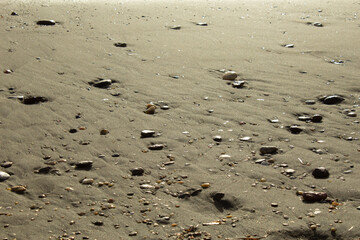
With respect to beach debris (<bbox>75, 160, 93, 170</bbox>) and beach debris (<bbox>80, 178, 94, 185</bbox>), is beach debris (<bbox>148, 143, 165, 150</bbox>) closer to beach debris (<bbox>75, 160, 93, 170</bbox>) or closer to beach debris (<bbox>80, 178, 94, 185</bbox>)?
beach debris (<bbox>75, 160, 93, 170</bbox>)

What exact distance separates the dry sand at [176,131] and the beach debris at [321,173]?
0.05 meters

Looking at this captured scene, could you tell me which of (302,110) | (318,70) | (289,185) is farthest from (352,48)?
(289,185)

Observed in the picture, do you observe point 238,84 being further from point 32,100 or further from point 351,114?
point 32,100

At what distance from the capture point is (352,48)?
551 centimetres

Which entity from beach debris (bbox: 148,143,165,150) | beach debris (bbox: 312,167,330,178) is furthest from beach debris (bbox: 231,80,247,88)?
beach debris (bbox: 312,167,330,178)

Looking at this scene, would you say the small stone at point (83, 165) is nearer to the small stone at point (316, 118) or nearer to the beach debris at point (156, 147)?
the beach debris at point (156, 147)

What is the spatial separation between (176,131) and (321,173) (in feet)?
3.61

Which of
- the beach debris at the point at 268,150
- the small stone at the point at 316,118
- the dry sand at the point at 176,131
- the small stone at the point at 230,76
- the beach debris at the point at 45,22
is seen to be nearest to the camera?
the dry sand at the point at 176,131

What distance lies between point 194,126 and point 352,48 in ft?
9.63

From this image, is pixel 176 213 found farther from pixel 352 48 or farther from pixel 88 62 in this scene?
pixel 352 48

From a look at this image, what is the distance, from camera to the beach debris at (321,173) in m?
2.84

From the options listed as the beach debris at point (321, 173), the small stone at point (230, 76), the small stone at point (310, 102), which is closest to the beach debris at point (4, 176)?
the beach debris at point (321, 173)

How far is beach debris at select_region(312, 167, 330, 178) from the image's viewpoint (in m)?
2.84

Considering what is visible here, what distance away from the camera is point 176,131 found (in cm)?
343
